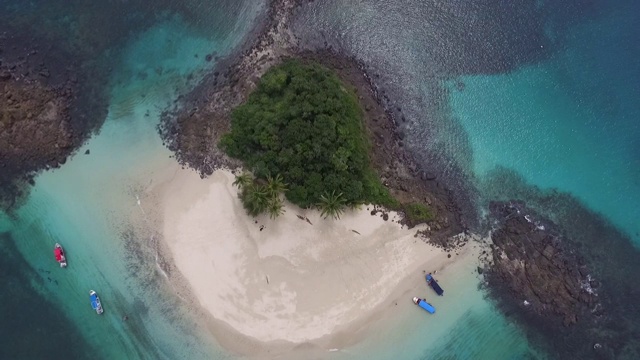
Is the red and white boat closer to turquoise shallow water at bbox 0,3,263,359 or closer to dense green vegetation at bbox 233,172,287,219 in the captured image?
turquoise shallow water at bbox 0,3,263,359

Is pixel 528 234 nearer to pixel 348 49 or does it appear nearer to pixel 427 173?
pixel 427 173

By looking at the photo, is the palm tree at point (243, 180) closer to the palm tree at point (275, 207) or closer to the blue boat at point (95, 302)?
the palm tree at point (275, 207)

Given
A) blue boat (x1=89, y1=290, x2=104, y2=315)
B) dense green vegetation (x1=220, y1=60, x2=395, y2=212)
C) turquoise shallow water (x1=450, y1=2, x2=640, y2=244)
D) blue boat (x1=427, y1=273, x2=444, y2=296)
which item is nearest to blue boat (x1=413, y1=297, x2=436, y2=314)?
blue boat (x1=427, y1=273, x2=444, y2=296)

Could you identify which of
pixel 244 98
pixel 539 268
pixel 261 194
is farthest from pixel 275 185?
pixel 539 268

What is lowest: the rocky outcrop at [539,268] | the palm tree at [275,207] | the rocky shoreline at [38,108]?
the rocky outcrop at [539,268]

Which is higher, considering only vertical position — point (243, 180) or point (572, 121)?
point (243, 180)

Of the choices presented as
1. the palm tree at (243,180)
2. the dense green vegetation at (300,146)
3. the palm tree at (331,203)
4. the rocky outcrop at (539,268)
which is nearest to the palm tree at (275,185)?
the dense green vegetation at (300,146)

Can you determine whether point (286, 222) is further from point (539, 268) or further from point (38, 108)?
point (539, 268)

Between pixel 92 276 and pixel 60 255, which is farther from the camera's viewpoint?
pixel 92 276
